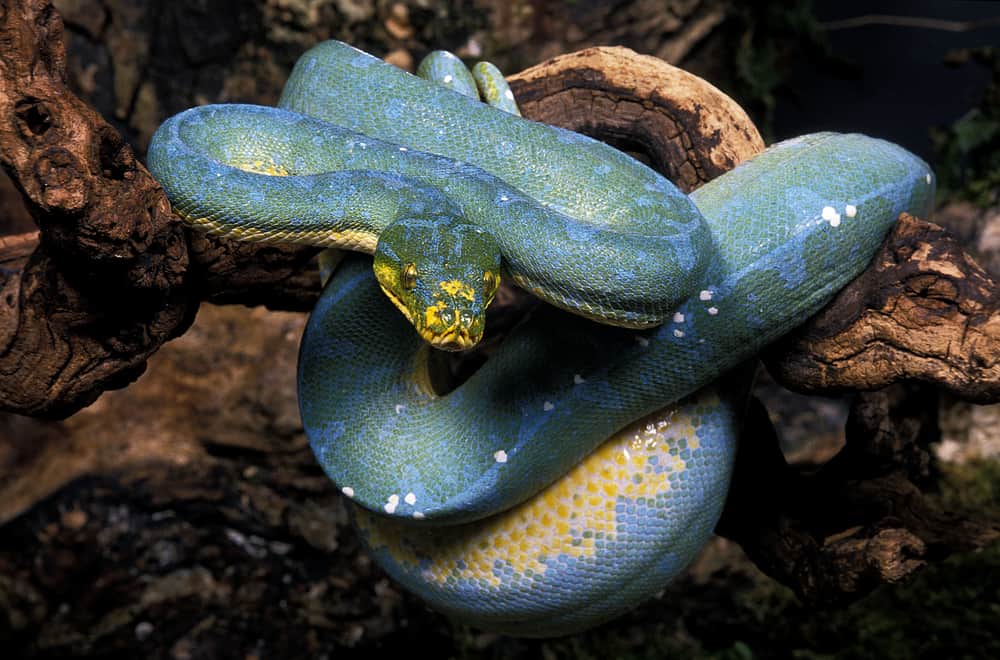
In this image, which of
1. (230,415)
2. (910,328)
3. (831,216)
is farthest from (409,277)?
→ (230,415)

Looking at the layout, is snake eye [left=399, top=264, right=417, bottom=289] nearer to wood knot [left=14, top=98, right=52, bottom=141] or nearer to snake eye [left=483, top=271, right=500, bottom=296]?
snake eye [left=483, top=271, right=500, bottom=296]

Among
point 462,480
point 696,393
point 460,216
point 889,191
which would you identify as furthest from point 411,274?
point 889,191

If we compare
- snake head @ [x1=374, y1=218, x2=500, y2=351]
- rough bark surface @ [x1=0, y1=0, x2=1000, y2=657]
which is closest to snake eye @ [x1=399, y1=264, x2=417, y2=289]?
snake head @ [x1=374, y1=218, x2=500, y2=351]

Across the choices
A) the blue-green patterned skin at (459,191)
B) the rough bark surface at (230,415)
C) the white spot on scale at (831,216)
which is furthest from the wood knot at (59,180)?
the white spot on scale at (831,216)

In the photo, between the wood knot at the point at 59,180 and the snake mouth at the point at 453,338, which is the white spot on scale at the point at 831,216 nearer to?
the snake mouth at the point at 453,338

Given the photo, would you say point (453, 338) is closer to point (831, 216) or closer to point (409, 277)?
point (409, 277)

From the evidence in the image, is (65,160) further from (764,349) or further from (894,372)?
(894,372)

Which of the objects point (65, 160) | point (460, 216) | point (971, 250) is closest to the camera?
point (65, 160)

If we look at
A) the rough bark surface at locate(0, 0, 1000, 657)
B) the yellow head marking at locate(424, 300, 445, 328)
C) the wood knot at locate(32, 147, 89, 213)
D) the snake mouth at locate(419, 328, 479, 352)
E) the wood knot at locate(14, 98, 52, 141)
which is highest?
the wood knot at locate(14, 98, 52, 141)
